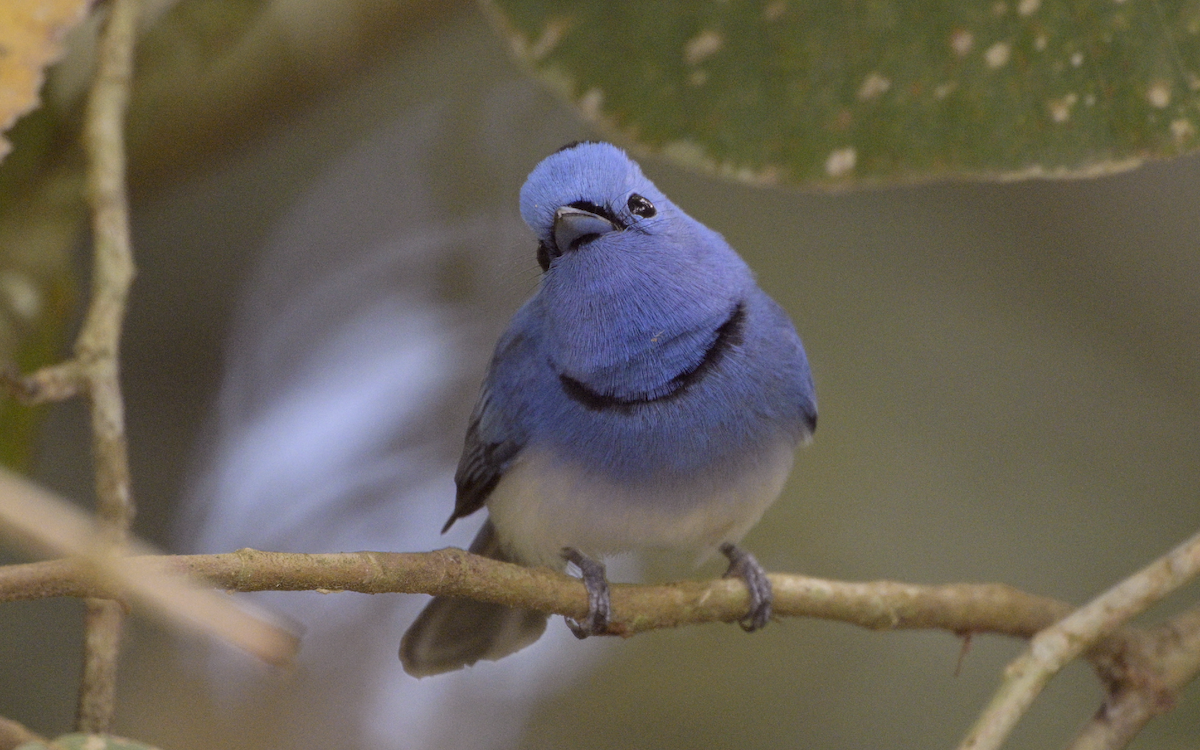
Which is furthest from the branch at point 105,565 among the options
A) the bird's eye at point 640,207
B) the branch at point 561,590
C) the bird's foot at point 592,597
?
the bird's eye at point 640,207

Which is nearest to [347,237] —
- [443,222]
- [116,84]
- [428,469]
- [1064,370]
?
A: [443,222]

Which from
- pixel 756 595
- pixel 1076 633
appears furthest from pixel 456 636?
pixel 1076 633

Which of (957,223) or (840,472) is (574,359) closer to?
(840,472)

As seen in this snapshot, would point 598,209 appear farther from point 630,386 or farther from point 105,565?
point 105,565

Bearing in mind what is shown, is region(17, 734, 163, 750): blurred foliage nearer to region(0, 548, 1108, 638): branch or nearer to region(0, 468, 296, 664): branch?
region(0, 548, 1108, 638): branch

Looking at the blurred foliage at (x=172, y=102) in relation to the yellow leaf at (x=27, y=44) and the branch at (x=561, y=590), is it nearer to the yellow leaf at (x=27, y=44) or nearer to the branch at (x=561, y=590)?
the yellow leaf at (x=27, y=44)

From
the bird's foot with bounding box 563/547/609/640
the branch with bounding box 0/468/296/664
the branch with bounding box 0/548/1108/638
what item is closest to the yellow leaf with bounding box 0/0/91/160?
the branch with bounding box 0/548/1108/638

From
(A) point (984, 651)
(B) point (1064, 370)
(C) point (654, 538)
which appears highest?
(B) point (1064, 370)
